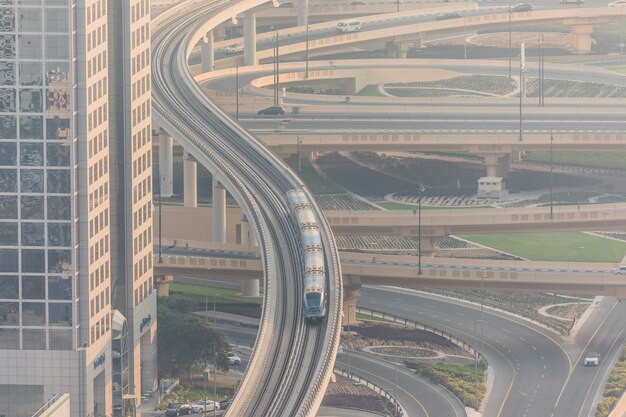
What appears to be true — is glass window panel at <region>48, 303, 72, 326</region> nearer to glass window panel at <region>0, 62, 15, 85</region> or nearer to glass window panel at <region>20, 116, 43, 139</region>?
glass window panel at <region>20, 116, 43, 139</region>

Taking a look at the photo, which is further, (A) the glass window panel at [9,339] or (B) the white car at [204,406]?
(B) the white car at [204,406]

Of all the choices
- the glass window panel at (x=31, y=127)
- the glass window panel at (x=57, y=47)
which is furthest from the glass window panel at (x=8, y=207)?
the glass window panel at (x=57, y=47)

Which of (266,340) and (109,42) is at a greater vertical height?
(109,42)

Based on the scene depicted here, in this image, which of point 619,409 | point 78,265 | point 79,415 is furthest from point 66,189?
point 619,409

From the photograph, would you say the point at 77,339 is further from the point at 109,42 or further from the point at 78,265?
the point at 109,42

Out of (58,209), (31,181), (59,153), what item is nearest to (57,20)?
(59,153)

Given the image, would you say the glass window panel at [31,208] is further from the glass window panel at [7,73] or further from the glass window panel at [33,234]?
the glass window panel at [7,73]

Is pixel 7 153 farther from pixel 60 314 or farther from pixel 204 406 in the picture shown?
pixel 204 406
